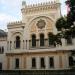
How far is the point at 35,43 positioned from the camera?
117ft

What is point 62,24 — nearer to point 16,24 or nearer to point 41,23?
point 41,23

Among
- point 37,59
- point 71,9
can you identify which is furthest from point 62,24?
point 37,59

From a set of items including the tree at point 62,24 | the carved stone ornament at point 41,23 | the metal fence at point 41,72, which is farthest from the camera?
the carved stone ornament at point 41,23

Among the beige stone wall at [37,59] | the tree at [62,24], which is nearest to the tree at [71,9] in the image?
the tree at [62,24]

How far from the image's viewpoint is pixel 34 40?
117 ft

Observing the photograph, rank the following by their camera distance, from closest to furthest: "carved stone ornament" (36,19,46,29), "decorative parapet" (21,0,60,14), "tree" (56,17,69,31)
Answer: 1. "tree" (56,17,69,31)
2. "decorative parapet" (21,0,60,14)
3. "carved stone ornament" (36,19,46,29)

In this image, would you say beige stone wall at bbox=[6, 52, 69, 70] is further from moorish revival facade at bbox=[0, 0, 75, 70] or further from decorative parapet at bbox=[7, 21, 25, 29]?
decorative parapet at bbox=[7, 21, 25, 29]

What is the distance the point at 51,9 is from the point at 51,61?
8.19 m

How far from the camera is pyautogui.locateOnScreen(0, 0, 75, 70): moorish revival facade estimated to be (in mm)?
33500

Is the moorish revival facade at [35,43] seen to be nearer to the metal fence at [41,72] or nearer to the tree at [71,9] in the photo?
the metal fence at [41,72]

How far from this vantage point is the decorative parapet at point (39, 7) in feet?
116

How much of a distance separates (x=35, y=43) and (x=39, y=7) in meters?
5.81

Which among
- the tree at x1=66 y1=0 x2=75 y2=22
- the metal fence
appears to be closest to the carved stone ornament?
the metal fence

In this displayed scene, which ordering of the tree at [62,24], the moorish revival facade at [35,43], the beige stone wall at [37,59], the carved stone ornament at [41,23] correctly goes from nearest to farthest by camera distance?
the tree at [62,24], the beige stone wall at [37,59], the moorish revival facade at [35,43], the carved stone ornament at [41,23]
